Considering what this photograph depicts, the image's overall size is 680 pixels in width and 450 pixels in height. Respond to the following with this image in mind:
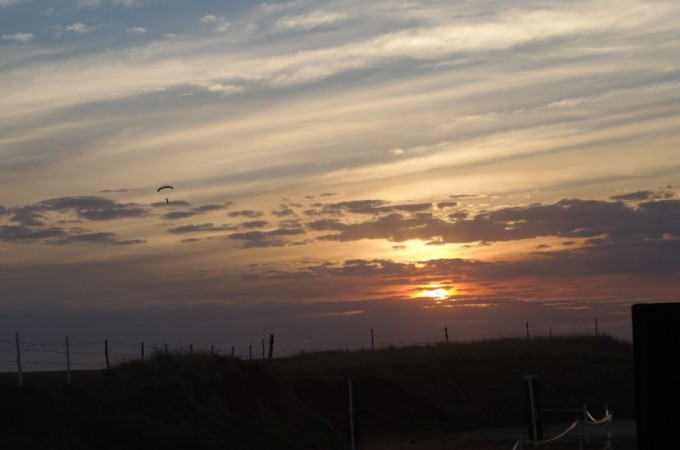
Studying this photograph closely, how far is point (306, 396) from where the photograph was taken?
1598 inches

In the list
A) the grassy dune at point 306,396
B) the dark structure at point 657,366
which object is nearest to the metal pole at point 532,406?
the grassy dune at point 306,396

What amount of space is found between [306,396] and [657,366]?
3866 cm

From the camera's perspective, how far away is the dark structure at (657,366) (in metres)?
2.65

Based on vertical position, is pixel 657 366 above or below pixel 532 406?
above

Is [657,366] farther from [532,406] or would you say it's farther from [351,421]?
[532,406]

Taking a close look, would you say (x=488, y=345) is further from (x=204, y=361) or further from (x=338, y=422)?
(x=204, y=361)

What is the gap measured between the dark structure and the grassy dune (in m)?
20.6

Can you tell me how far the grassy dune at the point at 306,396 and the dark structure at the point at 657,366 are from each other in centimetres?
2059

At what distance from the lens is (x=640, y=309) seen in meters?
2.69

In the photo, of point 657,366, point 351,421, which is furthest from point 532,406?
point 657,366

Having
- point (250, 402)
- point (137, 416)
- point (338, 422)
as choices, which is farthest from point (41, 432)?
point (338, 422)

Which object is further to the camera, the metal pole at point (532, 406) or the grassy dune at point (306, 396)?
the metal pole at point (532, 406)

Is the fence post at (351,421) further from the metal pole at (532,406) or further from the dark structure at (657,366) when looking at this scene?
the dark structure at (657,366)

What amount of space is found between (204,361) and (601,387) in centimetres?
2295
